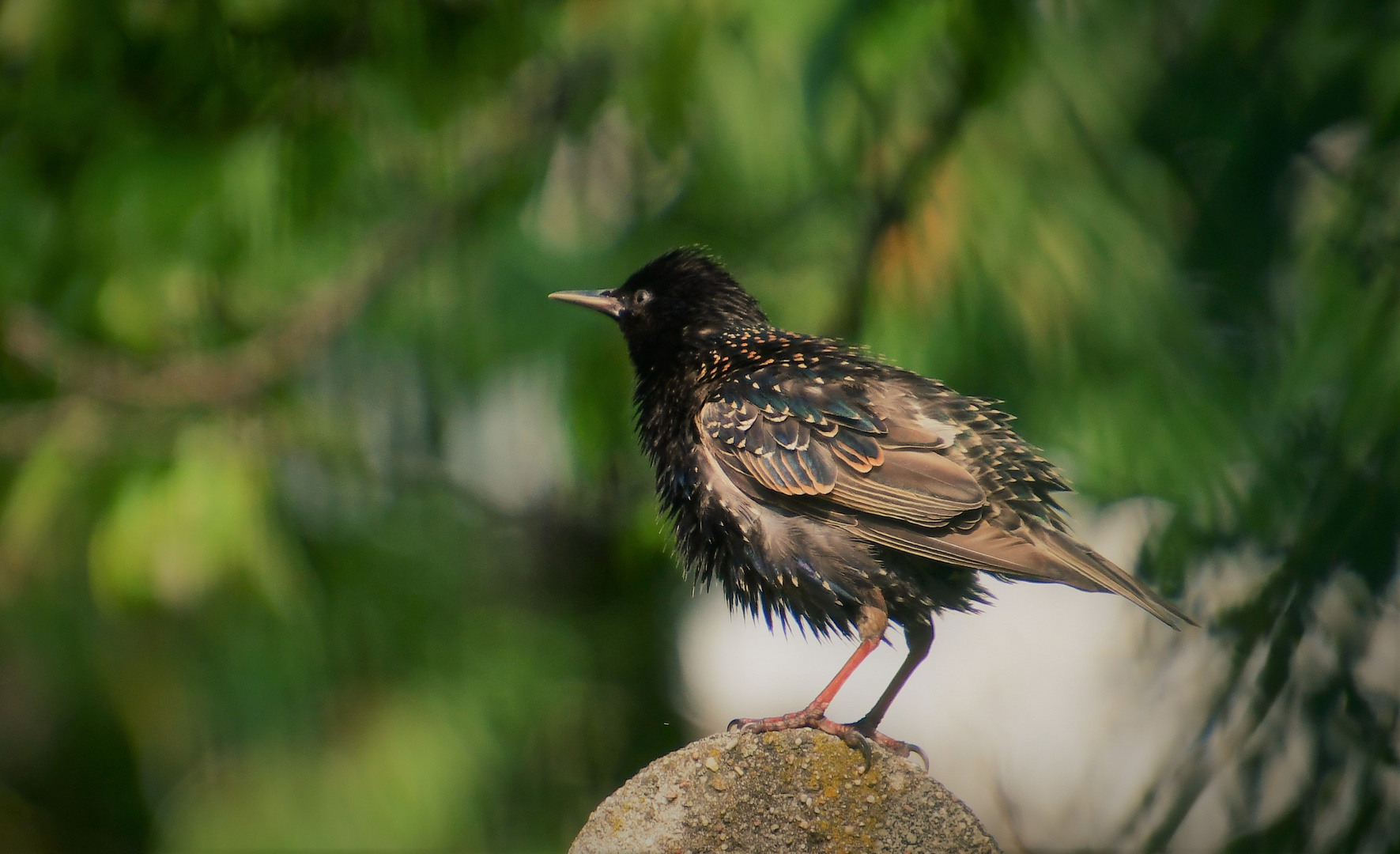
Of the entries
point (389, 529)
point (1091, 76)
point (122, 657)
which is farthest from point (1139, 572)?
point (122, 657)

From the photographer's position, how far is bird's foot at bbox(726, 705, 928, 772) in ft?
5.90

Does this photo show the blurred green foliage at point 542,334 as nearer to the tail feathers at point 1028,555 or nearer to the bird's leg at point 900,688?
the tail feathers at point 1028,555

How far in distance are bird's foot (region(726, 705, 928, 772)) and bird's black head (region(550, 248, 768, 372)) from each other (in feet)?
3.78

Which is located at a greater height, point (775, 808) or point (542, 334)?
point (542, 334)

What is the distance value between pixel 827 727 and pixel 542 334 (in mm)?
2758

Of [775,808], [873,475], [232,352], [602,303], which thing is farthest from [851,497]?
[232,352]

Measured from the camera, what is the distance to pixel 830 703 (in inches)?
87.4

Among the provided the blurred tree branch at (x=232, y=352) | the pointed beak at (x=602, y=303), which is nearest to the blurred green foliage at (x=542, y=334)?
the blurred tree branch at (x=232, y=352)

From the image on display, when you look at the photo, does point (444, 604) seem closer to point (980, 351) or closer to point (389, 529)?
point (389, 529)

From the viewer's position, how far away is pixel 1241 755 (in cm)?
207

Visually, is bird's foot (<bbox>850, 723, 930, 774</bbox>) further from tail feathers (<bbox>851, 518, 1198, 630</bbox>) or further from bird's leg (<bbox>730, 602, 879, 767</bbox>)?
tail feathers (<bbox>851, 518, 1198, 630</bbox>)

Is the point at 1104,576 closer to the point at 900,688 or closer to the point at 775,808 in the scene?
the point at 900,688

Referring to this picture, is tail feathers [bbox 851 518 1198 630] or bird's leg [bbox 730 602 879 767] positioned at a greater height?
tail feathers [bbox 851 518 1198 630]

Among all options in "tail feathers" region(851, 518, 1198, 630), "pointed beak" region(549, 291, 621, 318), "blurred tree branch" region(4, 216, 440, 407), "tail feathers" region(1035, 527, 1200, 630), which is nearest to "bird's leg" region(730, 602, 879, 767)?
"tail feathers" region(851, 518, 1198, 630)
